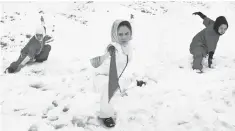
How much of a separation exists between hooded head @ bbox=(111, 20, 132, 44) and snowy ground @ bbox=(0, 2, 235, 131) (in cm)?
116

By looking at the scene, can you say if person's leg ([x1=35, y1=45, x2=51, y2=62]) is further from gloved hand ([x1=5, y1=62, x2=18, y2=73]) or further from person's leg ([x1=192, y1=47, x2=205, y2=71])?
person's leg ([x1=192, y1=47, x2=205, y2=71])

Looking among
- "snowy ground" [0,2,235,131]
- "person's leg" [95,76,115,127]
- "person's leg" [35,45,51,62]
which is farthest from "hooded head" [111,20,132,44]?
"person's leg" [35,45,51,62]

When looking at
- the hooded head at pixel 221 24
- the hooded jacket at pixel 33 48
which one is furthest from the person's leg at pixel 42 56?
the hooded head at pixel 221 24

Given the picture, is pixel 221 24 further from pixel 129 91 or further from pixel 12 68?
pixel 12 68

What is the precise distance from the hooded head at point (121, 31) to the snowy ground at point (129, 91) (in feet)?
3.79

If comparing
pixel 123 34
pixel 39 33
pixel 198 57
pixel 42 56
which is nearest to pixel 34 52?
pixel 42 56

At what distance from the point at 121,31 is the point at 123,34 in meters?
0.07

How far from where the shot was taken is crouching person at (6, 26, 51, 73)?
7.49m

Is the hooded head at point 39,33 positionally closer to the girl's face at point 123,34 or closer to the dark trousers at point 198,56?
the girl's face at point 123,34

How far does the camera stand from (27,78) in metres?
6.99

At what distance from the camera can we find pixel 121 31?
4895 mm

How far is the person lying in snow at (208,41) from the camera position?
295 inches

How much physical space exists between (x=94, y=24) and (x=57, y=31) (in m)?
1.96

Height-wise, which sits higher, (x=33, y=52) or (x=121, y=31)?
(x=121, y=31)
